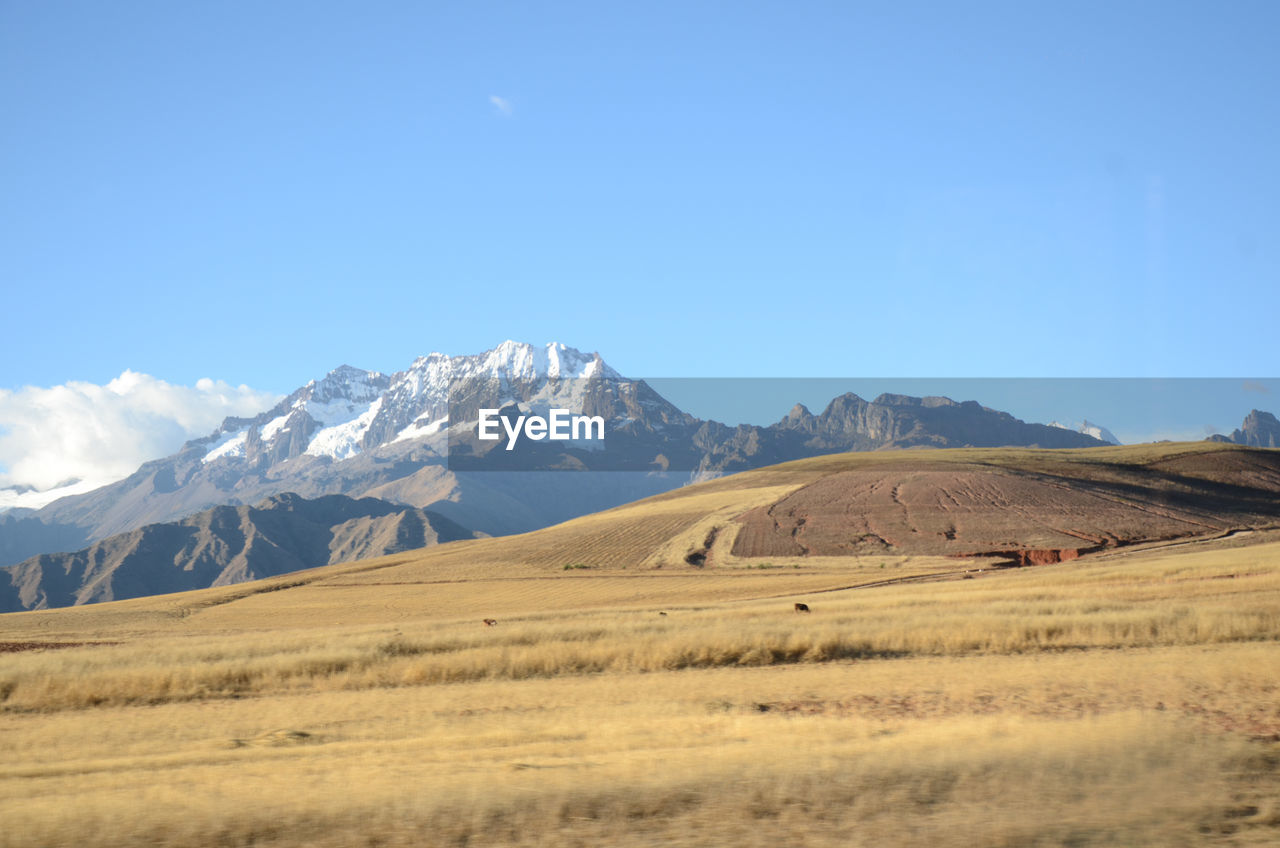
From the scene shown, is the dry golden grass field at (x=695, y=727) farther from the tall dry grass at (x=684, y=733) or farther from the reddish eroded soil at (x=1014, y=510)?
the reddish eroded soil at (x=1014, y=510)

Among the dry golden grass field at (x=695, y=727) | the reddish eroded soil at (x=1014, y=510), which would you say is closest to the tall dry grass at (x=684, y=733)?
the dry golden grass field at (x=695, y=727)

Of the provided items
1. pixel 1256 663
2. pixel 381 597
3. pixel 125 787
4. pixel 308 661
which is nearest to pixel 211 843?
pixel 125 787

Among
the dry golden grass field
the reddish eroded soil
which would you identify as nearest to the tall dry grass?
the dry golden grass field

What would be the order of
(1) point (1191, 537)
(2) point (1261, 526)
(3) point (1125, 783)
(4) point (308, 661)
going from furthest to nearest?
1. (2) point (1261, 526)
2. (1) point (1191, 537)
3. (4) point (308, 661)
4. (3) point (1125, 783)

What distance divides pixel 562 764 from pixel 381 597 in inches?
1981

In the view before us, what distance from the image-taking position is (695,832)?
8.95m

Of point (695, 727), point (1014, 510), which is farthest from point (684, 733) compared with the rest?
point (1014, 510)

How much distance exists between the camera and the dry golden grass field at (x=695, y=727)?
9.17 metres

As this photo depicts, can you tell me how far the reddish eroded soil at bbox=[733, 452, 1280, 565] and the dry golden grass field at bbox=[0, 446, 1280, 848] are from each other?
28.1m

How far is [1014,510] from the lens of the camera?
245ft

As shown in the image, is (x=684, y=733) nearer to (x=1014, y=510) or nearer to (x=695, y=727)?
(x=695, y=727)

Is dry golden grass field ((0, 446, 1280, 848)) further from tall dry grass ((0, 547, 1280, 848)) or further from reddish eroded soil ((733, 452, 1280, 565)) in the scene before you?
reddish eroded soil ((733, 452, 1280, 565))

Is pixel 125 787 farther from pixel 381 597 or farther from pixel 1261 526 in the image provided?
pixel 1261 526

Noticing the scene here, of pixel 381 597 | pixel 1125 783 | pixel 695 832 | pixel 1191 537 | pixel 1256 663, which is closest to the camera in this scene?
pixel 695 832
